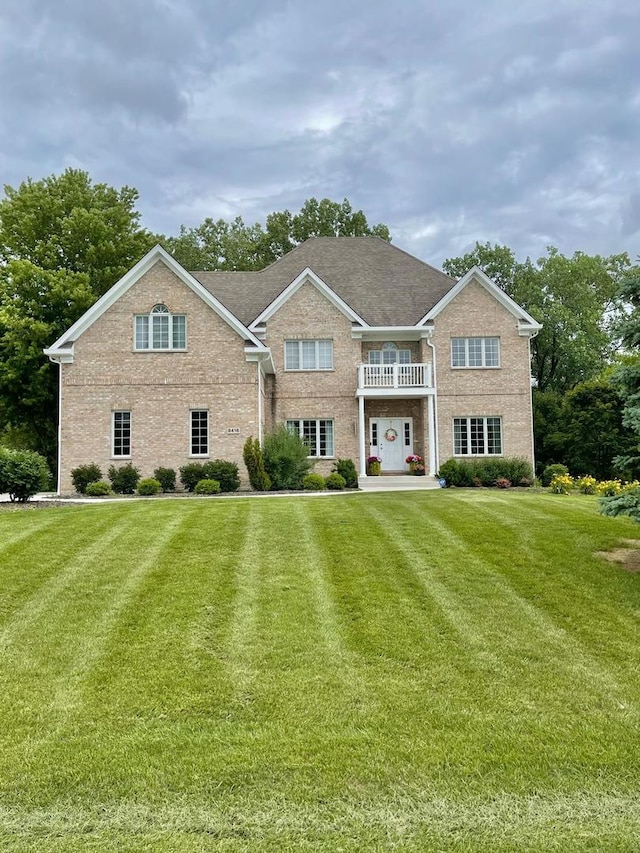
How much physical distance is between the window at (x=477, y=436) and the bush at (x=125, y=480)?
1292cm

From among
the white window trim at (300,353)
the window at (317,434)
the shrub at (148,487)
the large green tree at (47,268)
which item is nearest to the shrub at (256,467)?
the shrub at (148,487)

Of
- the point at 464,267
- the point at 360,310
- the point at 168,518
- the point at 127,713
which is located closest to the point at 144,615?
Answer: the point at 127,713

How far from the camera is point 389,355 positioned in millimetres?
27203

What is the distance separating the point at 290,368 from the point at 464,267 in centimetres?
2069

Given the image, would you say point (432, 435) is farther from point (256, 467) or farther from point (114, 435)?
point (114, 435)

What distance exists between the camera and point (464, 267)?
41656 millimetres

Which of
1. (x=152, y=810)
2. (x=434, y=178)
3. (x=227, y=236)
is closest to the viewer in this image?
(x=152, y=810)

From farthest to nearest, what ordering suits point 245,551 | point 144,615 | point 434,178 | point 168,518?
1. point 434,178
2. point 168,518
3. point 245,551
4. point 144,615

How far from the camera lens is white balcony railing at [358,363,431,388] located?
1002 inches

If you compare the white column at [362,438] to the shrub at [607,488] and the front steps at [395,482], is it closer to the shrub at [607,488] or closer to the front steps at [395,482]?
the front steps at [395,482]

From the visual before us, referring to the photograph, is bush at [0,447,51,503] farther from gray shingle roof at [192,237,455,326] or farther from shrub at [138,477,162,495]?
gray shingle roof at [192,237,455,326]

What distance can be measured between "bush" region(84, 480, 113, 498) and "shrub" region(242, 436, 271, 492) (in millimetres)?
4736

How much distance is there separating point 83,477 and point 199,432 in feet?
14.1

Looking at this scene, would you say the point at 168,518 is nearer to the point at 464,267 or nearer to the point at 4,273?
the point at 4,273
